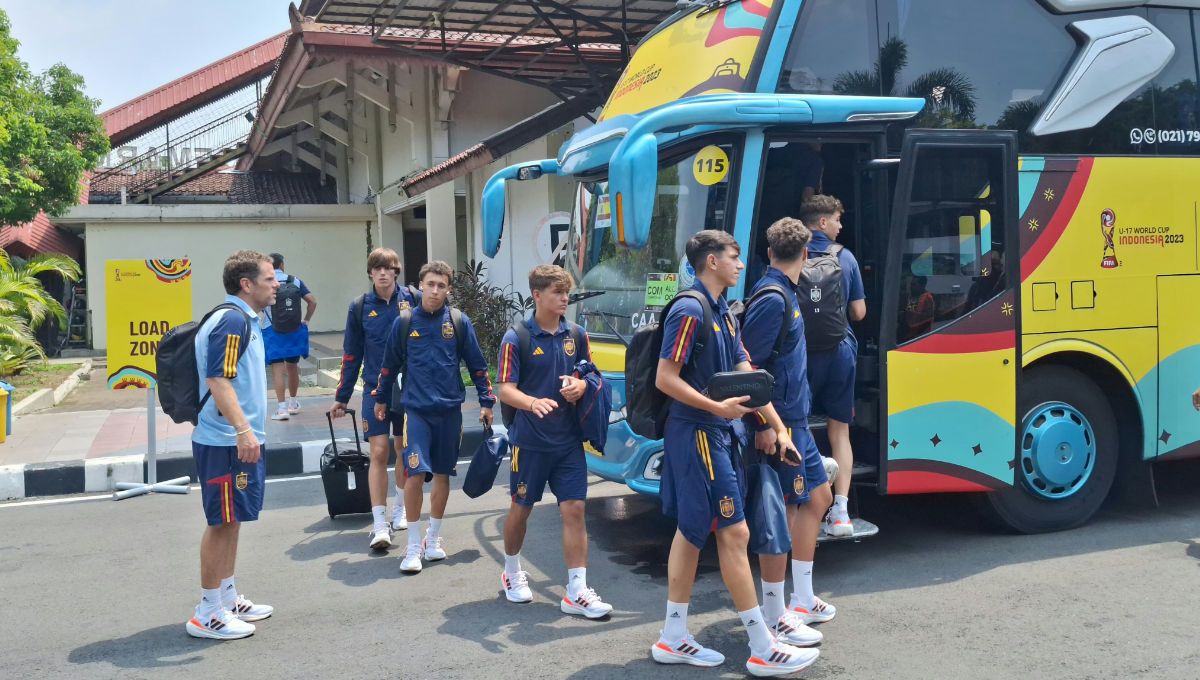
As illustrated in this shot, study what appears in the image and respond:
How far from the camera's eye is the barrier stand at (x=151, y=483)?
27.6 ft

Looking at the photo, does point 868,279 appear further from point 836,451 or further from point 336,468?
point 336,468

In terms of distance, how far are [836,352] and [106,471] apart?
20.7 feet

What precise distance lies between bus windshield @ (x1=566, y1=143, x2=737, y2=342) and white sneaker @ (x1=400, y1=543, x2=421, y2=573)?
1690 millimetres

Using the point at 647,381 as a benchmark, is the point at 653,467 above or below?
below

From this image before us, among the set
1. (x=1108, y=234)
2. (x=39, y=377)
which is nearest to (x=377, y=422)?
(x=1108, y=234)

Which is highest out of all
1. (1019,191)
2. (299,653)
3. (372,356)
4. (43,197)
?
(43,197)

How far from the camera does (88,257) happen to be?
22.2 metres

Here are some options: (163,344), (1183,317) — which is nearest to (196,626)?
(163,344)

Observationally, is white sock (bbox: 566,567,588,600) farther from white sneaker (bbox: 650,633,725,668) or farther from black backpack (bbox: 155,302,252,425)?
black backpack (bbox: 155,302,252,425)

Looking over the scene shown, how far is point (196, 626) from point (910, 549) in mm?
3940

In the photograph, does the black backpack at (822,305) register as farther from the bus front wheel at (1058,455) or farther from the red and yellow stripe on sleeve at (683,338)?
the bus front wheel at (1058,455)

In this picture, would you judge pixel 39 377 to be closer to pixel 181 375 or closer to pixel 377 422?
pixel 377 422

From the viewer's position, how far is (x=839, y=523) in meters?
5.61

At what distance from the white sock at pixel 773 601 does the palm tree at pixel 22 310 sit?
1236 centimetres
